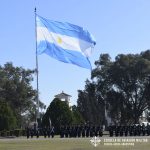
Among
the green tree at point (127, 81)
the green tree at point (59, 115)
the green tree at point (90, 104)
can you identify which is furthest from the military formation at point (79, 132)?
the green tree at point (90, 104)

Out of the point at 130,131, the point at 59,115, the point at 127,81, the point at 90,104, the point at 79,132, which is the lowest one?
the point at 79,132

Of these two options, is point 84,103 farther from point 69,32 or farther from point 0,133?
point 69,32

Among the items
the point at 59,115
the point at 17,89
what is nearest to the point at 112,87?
the point at 17,89

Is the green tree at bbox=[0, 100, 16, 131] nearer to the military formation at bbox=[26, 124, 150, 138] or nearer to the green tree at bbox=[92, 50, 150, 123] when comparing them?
the military formation at bbox=[26, 124, 150, 138]

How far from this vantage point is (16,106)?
82.5m

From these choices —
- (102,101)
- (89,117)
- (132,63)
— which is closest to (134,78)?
(132,63)

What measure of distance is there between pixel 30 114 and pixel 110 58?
15926 mm

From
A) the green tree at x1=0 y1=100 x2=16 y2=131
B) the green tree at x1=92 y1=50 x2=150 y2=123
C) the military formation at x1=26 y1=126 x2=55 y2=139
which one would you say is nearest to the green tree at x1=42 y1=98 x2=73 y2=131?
the green tree at x1=0 y1=100 x2=16 y2=131

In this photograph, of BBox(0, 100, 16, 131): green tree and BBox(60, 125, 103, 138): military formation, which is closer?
BBox(60, 125, 103, 138): military formation

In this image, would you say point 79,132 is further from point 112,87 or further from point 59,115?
point 112,87

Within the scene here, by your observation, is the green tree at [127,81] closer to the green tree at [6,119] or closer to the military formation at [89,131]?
the green tree at [6,119]

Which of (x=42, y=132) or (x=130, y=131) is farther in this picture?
(x=42, y=132)

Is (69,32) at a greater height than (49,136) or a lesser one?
greater

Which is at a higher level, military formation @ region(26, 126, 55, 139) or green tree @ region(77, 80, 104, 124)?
green tree @ region(77, 80, 104, 124)
